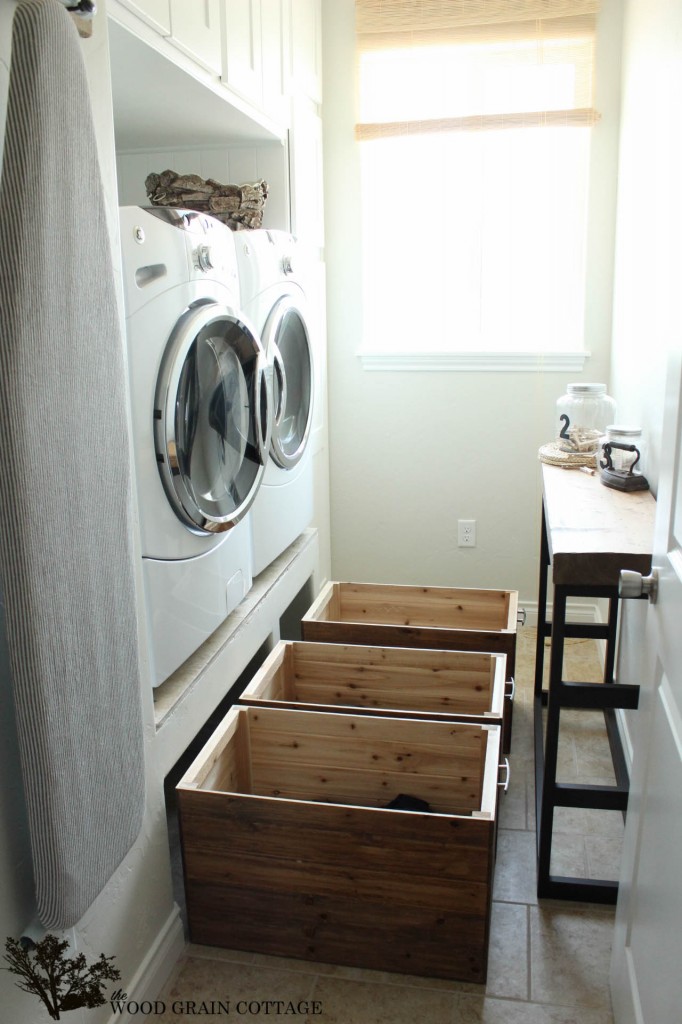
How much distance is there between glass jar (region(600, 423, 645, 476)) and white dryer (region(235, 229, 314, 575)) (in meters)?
0.93

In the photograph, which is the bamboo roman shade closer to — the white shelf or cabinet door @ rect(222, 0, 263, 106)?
the white shelf

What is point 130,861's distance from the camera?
1546mm

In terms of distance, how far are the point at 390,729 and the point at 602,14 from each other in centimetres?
261

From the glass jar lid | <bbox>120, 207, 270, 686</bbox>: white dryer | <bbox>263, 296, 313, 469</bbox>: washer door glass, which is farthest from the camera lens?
the glass jar lid

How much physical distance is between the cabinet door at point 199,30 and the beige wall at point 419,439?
1.28 meters

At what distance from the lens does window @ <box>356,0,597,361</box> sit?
3051 millimetres

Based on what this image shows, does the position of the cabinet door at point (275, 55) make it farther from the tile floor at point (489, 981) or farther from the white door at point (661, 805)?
the tile floor at point (489, 981)

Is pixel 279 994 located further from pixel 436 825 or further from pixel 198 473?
pixel 198 473

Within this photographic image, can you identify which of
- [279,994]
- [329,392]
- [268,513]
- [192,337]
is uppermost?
[192,337]

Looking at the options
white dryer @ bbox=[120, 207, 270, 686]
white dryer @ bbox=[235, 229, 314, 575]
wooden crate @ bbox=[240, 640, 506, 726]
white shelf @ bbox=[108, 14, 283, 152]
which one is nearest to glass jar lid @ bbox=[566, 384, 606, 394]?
white dryer @ bbox=[235, 229, 314, 575]

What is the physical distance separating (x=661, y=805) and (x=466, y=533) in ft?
7.59

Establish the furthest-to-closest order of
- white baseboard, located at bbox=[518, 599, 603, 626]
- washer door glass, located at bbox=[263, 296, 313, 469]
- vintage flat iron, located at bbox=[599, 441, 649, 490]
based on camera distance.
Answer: white baseboard, located at bbox=[518, 599, 603, 626]
washer door glass, located at bbox=[263, 296, 313, 469]
vintage flat iron, located at bbox=[599, 441, 649, 490]

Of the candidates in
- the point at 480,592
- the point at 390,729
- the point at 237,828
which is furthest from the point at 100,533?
the point at 480,592

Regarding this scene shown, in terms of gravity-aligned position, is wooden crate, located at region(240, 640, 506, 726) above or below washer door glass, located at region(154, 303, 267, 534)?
below
